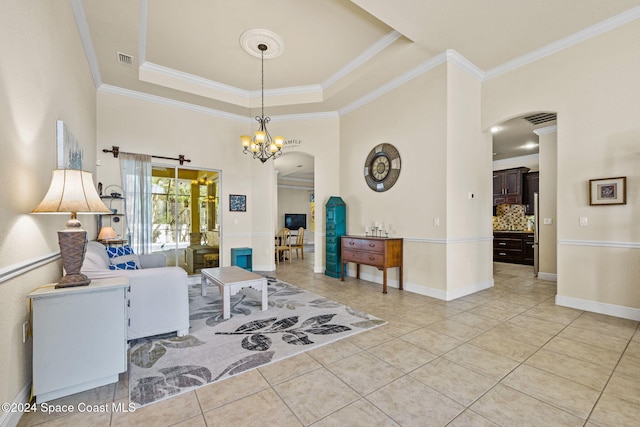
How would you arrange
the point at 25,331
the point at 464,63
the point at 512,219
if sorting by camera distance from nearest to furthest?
the point at 25,331
the point at 464,63
the point at 512,219

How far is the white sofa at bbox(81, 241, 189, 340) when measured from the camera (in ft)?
8.86

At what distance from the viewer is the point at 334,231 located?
227 inches

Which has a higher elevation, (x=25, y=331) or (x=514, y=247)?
(x=25, y=331)

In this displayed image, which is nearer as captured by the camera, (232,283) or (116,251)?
(232,283)

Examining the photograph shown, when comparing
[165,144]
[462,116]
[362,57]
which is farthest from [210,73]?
[462,116]

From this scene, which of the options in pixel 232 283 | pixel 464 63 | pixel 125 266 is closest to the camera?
pixel 125 266

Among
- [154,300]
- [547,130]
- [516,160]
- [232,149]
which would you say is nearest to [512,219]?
[516,160]

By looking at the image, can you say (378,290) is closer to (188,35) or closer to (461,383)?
(461,383)

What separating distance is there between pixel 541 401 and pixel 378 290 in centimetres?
294

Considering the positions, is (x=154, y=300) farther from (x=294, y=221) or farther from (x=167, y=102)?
(x=294, y=221)

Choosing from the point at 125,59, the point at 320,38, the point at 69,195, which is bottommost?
the point at 69,195

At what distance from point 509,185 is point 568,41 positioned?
4.98 metres

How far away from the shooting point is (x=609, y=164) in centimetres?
345

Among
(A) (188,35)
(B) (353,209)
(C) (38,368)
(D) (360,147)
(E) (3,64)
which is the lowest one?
(C) (38,368)
